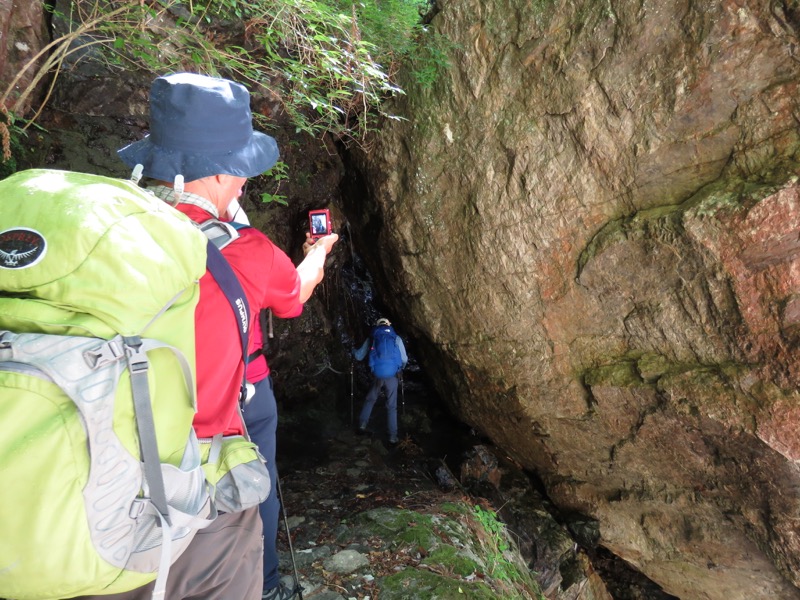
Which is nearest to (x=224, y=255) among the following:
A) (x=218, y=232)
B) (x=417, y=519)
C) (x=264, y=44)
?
(x=218, y=232)

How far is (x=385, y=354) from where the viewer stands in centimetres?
705

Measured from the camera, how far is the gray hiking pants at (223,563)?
1.44 metres

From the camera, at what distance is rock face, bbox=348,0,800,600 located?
3.91 meters

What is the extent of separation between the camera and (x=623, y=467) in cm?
534

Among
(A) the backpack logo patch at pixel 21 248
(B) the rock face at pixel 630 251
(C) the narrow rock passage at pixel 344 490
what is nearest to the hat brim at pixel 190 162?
(A) the backpack logo patch at pixel 21 248

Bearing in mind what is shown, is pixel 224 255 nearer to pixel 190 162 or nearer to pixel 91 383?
pixel 190 162

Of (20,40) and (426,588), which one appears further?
(20,40)

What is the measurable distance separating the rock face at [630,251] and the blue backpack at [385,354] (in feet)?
3.98

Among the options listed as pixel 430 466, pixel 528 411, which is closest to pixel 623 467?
pixel 528 411

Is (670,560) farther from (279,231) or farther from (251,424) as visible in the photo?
(279,231)

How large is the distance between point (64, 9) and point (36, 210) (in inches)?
156

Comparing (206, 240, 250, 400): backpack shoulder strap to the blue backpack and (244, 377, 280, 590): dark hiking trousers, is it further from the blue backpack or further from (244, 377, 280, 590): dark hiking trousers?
the blue backpack

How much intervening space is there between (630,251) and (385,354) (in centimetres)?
367

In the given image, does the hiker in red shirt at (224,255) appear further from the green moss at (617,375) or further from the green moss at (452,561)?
the green moss at (617,375)
